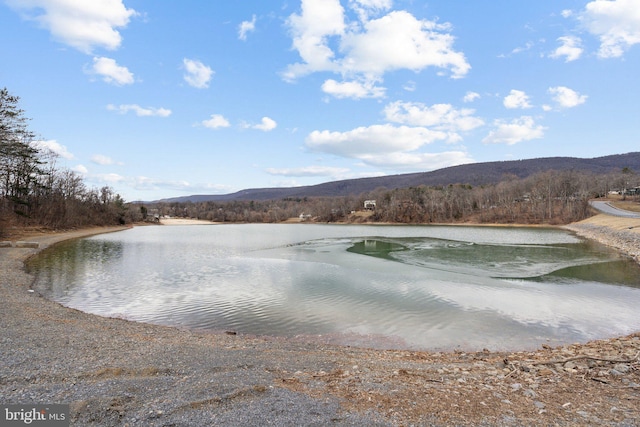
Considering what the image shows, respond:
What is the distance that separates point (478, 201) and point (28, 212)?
354ft

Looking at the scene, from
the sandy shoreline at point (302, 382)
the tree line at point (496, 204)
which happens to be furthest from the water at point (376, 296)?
the tree line at point (496, 204)

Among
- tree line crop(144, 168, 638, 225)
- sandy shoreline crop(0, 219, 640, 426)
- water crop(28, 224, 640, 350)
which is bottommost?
water crop(28, 224, 640, 350)

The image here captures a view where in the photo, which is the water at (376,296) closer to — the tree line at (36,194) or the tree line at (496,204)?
the tree line at (36,194)

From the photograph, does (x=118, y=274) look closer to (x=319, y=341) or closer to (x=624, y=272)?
(x=319, y=341)

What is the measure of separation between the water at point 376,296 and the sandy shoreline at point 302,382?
187 centimetres

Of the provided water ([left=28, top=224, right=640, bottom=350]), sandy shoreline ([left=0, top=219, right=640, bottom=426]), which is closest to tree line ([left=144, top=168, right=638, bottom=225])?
water ([left=28, top=224, right=640, bottom=350])

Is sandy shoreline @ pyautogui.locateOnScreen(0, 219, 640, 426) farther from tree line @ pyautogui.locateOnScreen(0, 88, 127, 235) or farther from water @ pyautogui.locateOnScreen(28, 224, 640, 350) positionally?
tree line @ pyautogui.locateOnScreen(0, 88, 127, 235)

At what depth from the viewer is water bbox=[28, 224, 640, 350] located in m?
10.5

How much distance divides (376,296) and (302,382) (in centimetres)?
963

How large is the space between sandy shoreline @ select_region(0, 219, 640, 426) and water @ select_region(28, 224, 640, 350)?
187 cm

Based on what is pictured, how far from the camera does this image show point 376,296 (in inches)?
585

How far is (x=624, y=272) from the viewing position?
65.1ft

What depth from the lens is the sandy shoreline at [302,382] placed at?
4398 mm

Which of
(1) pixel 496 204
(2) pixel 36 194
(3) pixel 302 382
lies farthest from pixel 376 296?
(1) pixel 496 204
